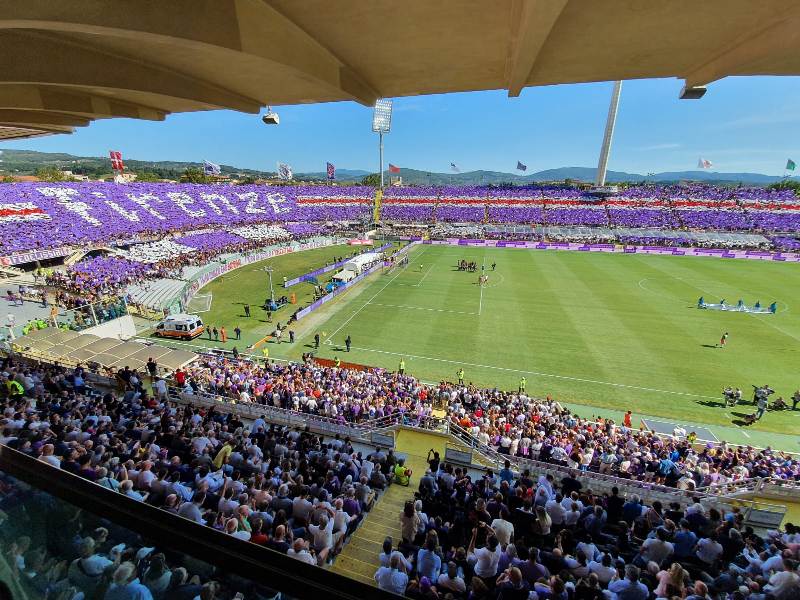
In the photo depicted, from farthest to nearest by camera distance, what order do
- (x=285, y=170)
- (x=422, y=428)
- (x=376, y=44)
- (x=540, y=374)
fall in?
(x=285, y=170) → (x=540, y=374) → (x=422, y=428) → (x=376, y=44)

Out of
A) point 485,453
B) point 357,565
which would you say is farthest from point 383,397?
point 357,565

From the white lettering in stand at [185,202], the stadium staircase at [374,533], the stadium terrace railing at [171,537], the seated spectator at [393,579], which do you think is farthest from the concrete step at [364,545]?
the white lettering in stand at [185,202]

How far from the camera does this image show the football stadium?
9.05 ft

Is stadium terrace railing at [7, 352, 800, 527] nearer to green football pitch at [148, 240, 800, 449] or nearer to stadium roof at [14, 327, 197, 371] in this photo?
stadium roof at [14, 327, 197, 371]

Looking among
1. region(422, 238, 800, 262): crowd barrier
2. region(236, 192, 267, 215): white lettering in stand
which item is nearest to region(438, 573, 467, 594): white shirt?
region(422, 238, 800, 262): crowd barrier

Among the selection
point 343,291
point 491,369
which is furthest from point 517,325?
point 343,291

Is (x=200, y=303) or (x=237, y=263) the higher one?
(x=237, y=263)

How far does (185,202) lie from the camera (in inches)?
2442

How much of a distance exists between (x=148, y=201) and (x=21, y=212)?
17060 millimetres

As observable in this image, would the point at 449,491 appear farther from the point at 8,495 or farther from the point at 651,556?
the point at 8,495

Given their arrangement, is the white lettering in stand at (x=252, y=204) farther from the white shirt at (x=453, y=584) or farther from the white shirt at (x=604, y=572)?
the white shirt at (x=604, y=572)

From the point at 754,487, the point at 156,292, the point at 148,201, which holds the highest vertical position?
the point at 148,201

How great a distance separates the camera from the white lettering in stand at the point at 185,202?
59.9 m

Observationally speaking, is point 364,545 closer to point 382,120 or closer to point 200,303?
point 200,303
